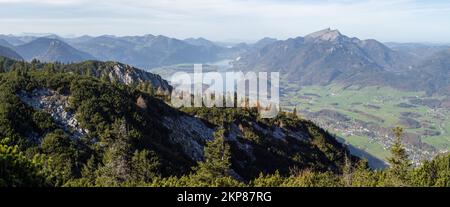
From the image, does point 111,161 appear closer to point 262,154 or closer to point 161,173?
point 161,173

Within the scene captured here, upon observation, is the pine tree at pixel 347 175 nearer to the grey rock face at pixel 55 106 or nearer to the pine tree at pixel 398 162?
the pine tree at pixel 398 162

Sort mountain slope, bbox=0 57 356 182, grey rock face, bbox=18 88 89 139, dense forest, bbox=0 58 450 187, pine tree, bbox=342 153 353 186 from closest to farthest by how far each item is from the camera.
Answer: dense forest, bbox=0 58 450 187
pine tree, bbox=342 153 353 186
mountain slope, bbox=0 57 356 182
grey rock face, bbox=18 88 89 139

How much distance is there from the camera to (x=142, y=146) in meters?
73.5

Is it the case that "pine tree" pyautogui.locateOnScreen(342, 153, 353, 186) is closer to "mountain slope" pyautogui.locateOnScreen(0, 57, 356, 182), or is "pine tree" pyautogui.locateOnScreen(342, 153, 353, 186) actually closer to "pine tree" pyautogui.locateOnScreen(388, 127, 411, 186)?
"pine tree" pyautogui.locateOnScreen(388, 127, 411, 186)

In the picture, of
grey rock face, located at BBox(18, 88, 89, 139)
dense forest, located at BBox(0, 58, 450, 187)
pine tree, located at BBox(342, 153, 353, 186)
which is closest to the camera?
dense forest, located at BBox(0, 58, 450, 187)

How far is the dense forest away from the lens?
55.0m

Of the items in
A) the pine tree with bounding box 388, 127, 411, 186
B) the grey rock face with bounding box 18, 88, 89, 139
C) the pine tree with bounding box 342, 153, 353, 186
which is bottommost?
the pine tree with bounding box 342, 153, 353, 186

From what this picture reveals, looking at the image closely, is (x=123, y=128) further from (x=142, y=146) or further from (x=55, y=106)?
(x=55, y=106)

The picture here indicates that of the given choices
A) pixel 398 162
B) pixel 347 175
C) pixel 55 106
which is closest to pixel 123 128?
pixel 55 106

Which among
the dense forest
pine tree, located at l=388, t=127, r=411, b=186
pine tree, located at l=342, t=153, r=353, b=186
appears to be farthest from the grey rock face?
pine tree, located at l=388, t=127, r=411, b=186

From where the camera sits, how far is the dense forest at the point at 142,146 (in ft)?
181

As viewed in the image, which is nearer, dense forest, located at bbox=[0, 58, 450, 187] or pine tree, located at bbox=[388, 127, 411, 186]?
dense forest, located at bbox=[0, 58, 450, 187]
